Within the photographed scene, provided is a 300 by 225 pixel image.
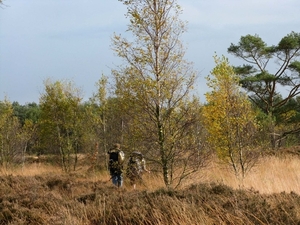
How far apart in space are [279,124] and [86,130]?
13.6 m

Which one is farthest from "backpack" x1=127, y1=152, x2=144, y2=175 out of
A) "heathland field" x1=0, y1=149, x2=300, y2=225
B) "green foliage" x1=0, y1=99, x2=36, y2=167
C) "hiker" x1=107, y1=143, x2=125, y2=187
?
"green foliage" x1=0, y1=99, x2=36, y2=167

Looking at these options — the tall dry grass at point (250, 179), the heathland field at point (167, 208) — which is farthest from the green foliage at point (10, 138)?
the heathland field at point (167, 208)

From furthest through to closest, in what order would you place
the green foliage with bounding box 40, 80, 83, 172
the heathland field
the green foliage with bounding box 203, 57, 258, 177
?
the green foliage with bounding box 40, 80, 83, 172
the green foliage with bounding box 203, 57, 258, 177
the heathland field

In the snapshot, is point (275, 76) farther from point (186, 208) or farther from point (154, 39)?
point (186, 208)

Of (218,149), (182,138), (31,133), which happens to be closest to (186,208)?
(182,138)

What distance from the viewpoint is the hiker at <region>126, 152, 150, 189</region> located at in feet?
33.8

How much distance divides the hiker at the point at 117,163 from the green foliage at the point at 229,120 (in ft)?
8.74

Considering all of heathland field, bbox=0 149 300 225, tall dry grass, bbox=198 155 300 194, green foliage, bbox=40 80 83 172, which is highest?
green foliage, bbox=40 80 83 172

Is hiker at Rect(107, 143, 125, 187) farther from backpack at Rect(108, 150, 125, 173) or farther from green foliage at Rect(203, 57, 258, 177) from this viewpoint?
green foliage at Rect(203, 57, 258, 177)

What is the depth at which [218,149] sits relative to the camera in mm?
12625

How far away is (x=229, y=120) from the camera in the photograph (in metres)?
12.5

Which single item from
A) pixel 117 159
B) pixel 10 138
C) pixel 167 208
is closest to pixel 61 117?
pixel 10 138

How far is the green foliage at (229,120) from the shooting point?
12.5 metres

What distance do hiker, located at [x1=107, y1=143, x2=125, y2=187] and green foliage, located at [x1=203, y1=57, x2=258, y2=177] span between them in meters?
2.66
